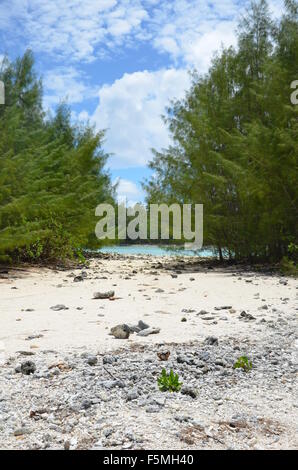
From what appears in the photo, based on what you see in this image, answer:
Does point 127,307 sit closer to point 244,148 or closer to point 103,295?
point 103,295

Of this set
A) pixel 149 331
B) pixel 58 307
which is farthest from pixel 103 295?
pixel 149 331

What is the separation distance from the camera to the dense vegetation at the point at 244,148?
459 inches

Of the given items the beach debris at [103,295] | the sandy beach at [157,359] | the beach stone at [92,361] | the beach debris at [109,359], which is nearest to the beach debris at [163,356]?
the sandy beach at [157,359]

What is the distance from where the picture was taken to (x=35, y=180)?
12125 millimetres

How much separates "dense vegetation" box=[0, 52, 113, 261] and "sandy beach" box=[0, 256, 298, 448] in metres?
3.84

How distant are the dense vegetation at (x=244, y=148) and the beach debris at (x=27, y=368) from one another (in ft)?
29.7

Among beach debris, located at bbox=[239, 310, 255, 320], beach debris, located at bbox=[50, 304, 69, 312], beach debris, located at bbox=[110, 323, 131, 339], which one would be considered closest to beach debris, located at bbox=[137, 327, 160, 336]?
beach debris, located at bbox=[110, 323, 131, 339]

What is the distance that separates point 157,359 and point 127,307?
2.65m

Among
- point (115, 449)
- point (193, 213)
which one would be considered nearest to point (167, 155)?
point (193, 213)

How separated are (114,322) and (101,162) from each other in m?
15.8

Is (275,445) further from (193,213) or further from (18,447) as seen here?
(193,213)

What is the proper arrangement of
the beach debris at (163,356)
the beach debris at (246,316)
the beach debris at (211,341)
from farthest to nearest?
the beach debris at (246,316) < the beach debris at (211,341) < the beach debris at (163,356)

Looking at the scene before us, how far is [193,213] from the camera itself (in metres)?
13.6

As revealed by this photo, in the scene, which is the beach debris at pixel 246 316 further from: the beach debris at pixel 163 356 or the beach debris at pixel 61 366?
the beach debris at pixel 61 366
